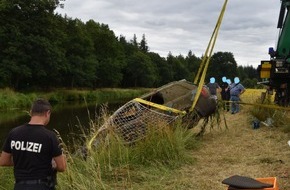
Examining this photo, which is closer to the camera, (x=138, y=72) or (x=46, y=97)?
(x=46, y=97)

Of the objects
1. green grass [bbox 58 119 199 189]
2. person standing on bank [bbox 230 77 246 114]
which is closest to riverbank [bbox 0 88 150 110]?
person standing on bank [bbox 230 77 246 114]

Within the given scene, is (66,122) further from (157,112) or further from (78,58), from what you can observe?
(78,58)

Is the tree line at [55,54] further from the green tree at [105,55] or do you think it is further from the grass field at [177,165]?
the grass field at [177,165]

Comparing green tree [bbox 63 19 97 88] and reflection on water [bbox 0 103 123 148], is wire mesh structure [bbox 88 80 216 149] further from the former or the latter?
green tree [bbox 63 19 97 88]

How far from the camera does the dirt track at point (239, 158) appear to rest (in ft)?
19.9

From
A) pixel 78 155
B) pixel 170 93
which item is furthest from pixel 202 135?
pixel 78 155

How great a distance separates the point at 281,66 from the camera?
11.1 metres

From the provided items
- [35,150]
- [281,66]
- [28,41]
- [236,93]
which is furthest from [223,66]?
[35,150]

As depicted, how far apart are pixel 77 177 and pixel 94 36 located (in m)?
69.3

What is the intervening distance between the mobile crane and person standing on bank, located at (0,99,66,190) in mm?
8226

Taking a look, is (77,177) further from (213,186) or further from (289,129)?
(289,129)

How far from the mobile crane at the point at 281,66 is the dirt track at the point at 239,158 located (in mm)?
1512

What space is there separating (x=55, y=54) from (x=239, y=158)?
135ft

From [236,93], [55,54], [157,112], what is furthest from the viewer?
[55,54]
